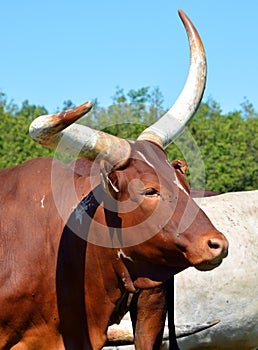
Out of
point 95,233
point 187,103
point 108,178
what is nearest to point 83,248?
point 95,233

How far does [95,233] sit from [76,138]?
2.39 feet

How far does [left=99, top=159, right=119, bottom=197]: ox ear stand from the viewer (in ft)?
15.4

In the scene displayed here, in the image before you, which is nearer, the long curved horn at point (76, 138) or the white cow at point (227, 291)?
the long curved horn at point (76, 138)

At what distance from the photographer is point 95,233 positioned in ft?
16.3

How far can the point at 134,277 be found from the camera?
196 inches

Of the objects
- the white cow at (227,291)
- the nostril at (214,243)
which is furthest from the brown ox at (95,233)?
the white cow at (227,291)

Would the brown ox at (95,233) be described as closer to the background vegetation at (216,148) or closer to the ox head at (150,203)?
the ox head at (150,203)

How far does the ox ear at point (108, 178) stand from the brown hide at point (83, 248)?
0.5 inches

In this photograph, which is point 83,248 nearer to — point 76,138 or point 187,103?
point 76,138

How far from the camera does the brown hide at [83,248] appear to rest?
4719mm

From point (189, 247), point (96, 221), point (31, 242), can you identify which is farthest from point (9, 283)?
point (189, 247)

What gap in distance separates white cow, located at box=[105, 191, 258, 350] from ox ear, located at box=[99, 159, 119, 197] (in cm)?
261

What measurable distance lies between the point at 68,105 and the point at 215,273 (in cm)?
1520

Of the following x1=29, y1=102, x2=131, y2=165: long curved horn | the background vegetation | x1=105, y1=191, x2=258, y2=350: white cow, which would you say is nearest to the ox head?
x1=29, y1=102, x2=131, y2=165: long curved horn
